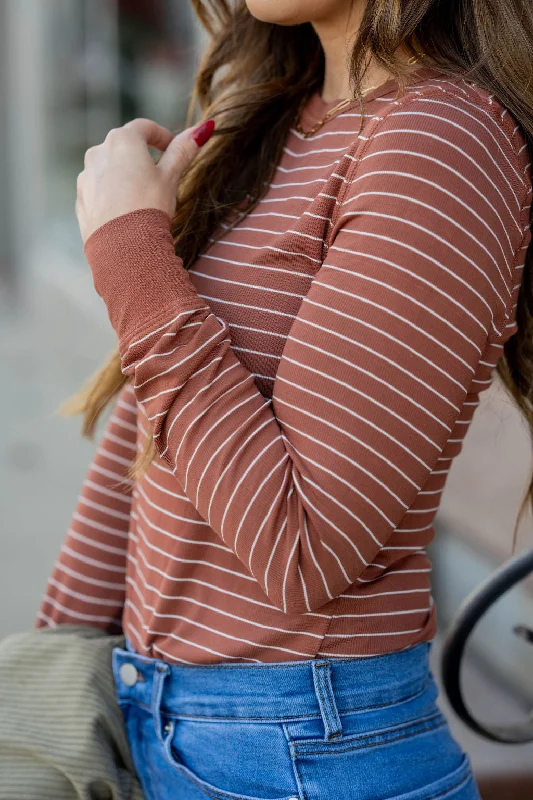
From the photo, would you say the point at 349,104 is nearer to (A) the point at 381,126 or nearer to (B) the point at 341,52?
(B) the point at 341,52

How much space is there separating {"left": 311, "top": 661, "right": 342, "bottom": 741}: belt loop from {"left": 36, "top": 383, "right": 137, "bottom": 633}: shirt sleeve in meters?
0.52

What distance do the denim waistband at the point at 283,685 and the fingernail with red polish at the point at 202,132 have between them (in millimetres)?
752

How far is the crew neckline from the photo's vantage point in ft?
3.65

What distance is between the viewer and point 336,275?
3.27 feet

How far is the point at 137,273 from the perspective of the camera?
1051 millimetres

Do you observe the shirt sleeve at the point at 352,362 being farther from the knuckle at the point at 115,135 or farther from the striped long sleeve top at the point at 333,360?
the knuckle at the point at 115,135

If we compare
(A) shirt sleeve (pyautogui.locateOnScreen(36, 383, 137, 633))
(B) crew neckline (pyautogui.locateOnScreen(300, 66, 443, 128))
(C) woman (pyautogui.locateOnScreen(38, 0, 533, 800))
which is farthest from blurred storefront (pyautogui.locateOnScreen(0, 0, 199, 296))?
(C) woman (pyautogui.locateOnScreen(38, 0, 533, 800))

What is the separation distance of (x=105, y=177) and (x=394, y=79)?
38cm

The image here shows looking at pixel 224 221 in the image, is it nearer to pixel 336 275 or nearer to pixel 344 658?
pixel 336 275

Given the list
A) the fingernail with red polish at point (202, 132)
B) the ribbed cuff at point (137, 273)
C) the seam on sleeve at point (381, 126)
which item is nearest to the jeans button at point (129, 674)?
the ribbed cuff at point (137, 273)

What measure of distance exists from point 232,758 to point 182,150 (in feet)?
2.68

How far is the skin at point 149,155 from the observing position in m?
1.14

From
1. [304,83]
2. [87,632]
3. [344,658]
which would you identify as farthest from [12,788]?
[304,83]

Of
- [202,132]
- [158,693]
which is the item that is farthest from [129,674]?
[202,132]
